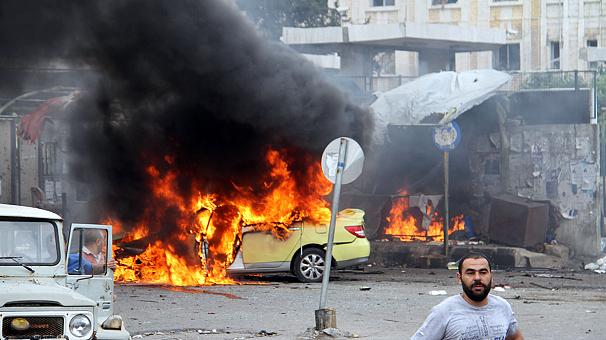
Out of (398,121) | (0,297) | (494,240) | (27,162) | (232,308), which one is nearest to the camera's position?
(0,297)

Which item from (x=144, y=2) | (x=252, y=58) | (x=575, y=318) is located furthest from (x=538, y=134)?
(x=575, y=318)

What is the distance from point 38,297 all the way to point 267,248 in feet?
33.7

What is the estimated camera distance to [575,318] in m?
13.7

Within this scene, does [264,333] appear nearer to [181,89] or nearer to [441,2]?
[181,89]

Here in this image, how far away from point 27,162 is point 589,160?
54.2 ft

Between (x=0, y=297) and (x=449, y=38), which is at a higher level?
(x=449, y=38)

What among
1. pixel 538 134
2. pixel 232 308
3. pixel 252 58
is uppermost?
pixel 252 58

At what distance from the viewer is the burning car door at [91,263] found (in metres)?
9.52

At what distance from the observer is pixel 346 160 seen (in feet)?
41.9

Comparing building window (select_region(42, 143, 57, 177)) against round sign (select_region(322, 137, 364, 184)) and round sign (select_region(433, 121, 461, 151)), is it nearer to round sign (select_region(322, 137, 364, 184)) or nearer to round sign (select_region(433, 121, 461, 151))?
round sign (select_region(433, 121, 461, 151))

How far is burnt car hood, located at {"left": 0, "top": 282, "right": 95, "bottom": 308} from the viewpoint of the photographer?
8.19 metres

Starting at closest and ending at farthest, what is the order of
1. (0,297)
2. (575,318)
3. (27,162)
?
(0,297)
(575,318)
(27,162)

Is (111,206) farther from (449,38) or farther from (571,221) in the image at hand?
(449,38)

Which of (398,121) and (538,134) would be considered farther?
(398,121)
